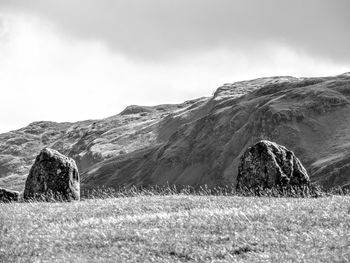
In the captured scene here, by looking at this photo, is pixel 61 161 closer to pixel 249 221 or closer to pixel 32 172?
pixel 32 172

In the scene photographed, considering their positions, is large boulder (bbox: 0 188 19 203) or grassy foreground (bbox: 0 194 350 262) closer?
grassy foreground (bbox: 0 194 350 262)

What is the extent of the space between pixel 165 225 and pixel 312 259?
6.39 metres

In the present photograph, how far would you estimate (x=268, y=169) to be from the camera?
32.1 meters

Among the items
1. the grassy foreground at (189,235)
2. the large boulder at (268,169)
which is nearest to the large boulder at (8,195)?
the large boulder at (268,169)

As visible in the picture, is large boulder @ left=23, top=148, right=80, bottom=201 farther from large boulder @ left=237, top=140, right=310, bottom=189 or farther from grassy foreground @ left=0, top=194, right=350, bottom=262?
grassy foreground @ left=0, top=194, right=350, bottom=262

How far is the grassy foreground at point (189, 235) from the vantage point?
46.0 ft

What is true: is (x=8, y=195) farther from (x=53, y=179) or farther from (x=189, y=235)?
(x=189, y=235)

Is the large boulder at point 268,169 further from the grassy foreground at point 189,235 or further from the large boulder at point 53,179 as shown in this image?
the large boulder at point 53,179

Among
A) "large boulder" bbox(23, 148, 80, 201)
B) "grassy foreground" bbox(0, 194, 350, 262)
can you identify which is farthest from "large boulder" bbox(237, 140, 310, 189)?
"large boulder" bbox(23, 148, 80, 201)

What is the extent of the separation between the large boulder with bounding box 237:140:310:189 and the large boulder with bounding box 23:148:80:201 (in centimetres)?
1035

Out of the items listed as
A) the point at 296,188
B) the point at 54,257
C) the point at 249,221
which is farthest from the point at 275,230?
the point at 296,188

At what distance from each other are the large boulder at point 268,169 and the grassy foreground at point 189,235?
8994mm

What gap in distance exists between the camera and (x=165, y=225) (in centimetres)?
1816

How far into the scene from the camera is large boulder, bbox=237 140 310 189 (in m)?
32.0
